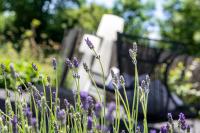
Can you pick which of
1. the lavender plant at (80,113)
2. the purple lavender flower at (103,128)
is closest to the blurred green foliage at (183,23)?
the lavender plant at (80,113)

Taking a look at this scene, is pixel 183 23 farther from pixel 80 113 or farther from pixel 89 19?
pixel 80 113

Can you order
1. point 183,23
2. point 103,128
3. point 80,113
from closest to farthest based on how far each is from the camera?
point 103,128
point 80,113
point 183,23

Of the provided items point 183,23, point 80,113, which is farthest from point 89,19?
point 80,113

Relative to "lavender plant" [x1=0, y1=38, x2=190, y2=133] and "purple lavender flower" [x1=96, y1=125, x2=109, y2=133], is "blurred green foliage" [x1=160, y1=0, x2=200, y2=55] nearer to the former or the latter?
"lavender plant" [x1=0, y1=38, x2=190, y2=133]

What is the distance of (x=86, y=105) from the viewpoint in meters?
1.57

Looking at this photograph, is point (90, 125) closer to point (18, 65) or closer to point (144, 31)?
point (18, 65)

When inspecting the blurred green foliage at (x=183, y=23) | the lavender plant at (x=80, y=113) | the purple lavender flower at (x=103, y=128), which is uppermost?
the blurred green foliage at (x=183, y=23)

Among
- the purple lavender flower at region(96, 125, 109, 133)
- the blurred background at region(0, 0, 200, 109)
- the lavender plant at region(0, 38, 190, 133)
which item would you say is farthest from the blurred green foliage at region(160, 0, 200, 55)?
the purple lavender flower at region(96, 125, 109, 133)

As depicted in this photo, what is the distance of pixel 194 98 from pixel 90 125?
5.67 meters

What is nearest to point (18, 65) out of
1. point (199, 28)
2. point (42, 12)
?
point (199, 28)

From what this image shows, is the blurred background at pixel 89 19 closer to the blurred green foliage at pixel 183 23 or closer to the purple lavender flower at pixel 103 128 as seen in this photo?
the blurred green foliage at pixel 183 23

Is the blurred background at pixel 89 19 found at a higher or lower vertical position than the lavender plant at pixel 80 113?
higher

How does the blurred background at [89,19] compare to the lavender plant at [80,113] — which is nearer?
the lavender plant at [80,113]

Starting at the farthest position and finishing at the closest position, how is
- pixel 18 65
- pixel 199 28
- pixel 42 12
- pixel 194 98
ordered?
pixel 42 12
pixel 199 28
pixel 194 98
pixel 18 65
